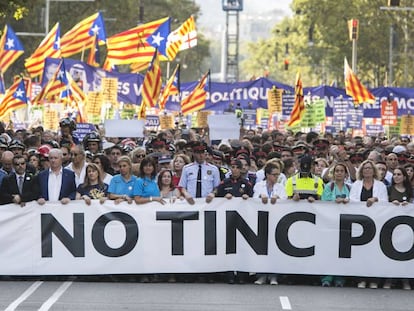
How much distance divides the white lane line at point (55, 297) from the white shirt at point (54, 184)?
1.06 m

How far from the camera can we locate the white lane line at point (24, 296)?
13.6 meters

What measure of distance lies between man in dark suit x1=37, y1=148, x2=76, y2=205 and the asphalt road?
96 cm

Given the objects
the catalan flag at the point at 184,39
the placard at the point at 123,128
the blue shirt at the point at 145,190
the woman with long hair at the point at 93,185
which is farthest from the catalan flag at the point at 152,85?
the blue shirt at the point at 145,190

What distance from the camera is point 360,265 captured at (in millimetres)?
16031

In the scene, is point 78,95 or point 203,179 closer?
point 203,179

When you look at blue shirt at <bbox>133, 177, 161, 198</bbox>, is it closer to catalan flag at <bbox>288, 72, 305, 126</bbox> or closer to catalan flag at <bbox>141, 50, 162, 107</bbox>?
catalan flag at <bbox>141, 50, 162, 107</bbox>

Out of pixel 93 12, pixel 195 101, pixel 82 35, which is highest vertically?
pixel 93 12

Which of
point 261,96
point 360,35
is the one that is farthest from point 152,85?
point 360,35

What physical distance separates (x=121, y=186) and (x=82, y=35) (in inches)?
912

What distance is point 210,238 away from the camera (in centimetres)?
1608

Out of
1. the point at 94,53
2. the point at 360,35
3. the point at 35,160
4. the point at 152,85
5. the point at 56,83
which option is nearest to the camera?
the point at 35,160

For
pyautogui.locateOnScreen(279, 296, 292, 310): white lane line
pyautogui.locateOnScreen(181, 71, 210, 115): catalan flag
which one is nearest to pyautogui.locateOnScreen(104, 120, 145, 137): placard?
pyautogui.locateOnScreen(279, 296, 292, 310): white lane line

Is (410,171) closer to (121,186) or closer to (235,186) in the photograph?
(235,186)

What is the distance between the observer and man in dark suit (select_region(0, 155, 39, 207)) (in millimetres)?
16141
